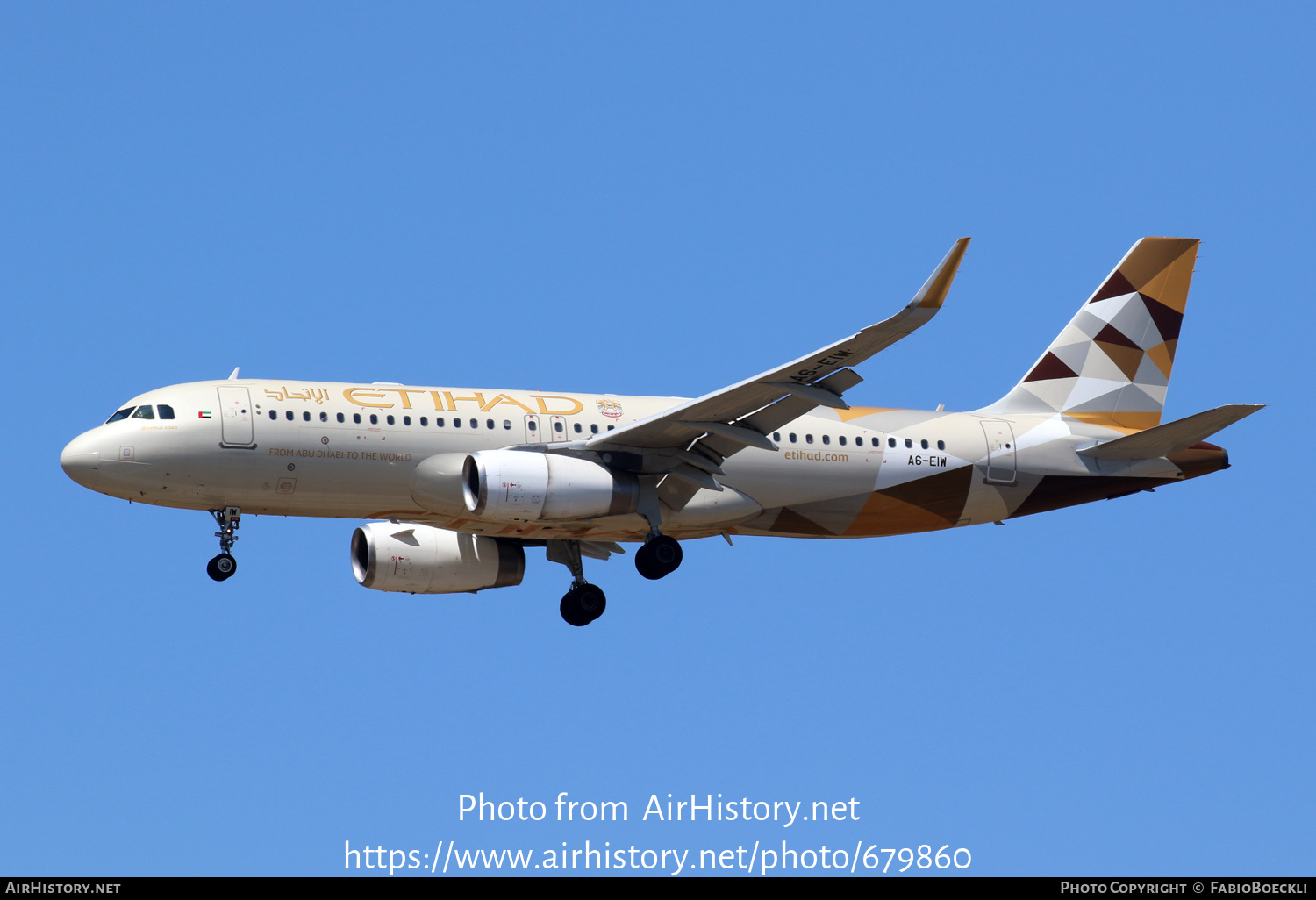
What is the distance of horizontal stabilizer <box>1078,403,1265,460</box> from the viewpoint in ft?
114

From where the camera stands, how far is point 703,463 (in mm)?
35844

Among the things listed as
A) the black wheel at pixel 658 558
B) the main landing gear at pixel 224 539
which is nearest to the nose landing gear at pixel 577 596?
the black wheel at pixel 658 558

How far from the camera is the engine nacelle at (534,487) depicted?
111ft

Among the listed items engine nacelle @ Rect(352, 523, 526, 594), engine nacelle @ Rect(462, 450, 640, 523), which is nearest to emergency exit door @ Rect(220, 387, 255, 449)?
engine nacelle @ Rect(462, 450, 640, 523)

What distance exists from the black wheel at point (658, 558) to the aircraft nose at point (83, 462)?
1072cm

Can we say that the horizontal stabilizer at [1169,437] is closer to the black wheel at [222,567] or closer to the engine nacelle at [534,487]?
the engine nacelle at [534,487]

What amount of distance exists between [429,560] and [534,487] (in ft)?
20.3

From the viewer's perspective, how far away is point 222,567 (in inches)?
1385

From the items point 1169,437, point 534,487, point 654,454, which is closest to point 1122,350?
point 1169,437

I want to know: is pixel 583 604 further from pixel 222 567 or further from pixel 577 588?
pixel 222 567

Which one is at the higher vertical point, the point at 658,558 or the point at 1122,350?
the point at 1122,350
